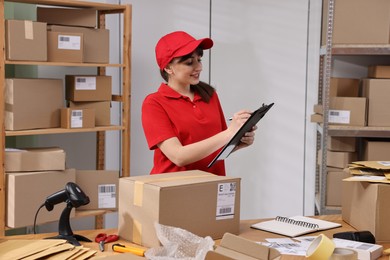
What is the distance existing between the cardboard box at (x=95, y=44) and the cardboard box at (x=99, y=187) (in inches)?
26.1

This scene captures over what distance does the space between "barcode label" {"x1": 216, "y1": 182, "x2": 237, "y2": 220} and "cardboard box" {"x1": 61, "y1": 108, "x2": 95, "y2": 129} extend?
5.39ft

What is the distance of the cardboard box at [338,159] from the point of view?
11.4 ft

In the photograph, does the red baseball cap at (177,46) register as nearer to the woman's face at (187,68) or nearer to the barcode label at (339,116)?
the woman's face at (187,68)

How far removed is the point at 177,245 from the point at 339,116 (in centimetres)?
203

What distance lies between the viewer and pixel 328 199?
3.47 m

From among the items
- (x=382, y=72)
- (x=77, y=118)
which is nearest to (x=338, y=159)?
(x=382, y=72)

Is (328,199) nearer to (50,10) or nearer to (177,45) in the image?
(177,45)

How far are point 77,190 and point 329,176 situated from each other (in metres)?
1.99

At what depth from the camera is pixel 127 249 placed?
1.75m

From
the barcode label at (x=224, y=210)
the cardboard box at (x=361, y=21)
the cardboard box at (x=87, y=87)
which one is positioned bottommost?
the barcode label at (x=224, y=210)

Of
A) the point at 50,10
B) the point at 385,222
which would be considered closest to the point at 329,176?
the point at 385,222

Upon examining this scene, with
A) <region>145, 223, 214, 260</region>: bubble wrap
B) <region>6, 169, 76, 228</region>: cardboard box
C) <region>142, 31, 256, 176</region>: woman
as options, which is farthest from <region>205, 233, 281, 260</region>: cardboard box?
<region>6, 169, 76, 228</region>: cardboard box

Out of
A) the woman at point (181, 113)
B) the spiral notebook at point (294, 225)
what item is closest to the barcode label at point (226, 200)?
the spiral notebook at point (294, 225)

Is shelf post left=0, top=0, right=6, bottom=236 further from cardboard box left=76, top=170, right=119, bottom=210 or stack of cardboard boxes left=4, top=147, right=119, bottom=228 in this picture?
cardboard box left=76, top=170, right=119, bottom=210
